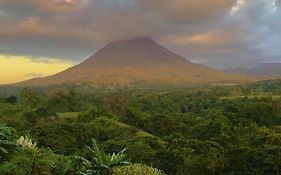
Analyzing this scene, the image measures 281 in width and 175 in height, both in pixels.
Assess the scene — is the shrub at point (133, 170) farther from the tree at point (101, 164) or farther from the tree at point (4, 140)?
the tree at point (4, 140)

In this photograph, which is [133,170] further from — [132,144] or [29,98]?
[29,98]

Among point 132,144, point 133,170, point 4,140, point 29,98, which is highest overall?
point 4,140

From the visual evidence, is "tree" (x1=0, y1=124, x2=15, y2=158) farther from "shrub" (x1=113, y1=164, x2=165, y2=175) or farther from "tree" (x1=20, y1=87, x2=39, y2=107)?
"tree" (x1=20, y1=87, x2=39, y2=107)

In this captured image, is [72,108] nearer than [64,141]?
No

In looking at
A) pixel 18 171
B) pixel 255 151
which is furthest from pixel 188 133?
pixel 18 171

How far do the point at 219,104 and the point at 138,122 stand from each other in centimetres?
3873

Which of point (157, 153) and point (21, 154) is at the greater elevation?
point (21, 154)

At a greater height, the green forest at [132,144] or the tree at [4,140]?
the tree at [4,140]

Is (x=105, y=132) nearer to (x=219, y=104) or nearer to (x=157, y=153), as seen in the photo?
(x=157, y=153)

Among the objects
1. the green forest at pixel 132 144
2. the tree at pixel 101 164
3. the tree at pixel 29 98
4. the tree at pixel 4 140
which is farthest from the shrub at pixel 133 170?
the tree at pixel 29 98

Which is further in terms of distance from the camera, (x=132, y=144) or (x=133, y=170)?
(x=132, y=144)

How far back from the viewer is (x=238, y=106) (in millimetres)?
89938

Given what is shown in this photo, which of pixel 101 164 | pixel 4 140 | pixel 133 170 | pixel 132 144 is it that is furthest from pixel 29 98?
pixel 133 170

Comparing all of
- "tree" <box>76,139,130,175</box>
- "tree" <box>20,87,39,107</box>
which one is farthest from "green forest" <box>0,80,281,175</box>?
"tree" <box>20,87,39,107</box>
